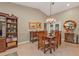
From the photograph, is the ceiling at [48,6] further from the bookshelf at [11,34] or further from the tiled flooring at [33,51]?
the tiled flooring at [33,51]

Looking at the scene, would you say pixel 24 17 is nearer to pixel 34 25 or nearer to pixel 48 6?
pixel 34 25

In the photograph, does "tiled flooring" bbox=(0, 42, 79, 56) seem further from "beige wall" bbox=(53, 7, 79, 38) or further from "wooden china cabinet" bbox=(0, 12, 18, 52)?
"beige wall" bbox=(53, 7, 79, 38)

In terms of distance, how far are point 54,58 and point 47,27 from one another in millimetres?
1027

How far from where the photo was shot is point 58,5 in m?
3.76

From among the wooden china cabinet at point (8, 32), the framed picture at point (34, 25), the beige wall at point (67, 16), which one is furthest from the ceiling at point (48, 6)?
the wooden china cabinet at point (8, 32)

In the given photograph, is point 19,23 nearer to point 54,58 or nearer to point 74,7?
point 54,58

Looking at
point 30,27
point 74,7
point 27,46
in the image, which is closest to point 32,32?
point 30,27

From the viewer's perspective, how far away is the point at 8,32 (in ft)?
12.8

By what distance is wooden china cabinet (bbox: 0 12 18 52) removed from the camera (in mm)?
3869

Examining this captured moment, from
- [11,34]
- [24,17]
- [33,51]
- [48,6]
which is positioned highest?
[48,6]

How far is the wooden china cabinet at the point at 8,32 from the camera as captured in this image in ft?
12.7

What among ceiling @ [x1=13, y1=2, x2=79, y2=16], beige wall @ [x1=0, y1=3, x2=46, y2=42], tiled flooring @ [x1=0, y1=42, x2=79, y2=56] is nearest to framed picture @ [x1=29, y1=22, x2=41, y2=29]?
beige wall @ [x1=0, y1=3, x2=46, y2=42]

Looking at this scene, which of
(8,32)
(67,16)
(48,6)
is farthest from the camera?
(67,16)

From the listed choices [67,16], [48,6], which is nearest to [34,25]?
[48,6]
